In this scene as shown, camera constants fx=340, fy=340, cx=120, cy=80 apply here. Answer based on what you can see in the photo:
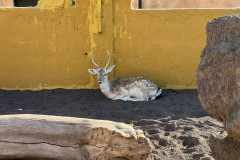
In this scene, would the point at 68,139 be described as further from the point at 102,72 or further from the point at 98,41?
the point at 98,41

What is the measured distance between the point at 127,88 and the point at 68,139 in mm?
3872

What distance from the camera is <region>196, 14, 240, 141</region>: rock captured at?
6.97ft

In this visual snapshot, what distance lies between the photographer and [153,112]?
18.4ft

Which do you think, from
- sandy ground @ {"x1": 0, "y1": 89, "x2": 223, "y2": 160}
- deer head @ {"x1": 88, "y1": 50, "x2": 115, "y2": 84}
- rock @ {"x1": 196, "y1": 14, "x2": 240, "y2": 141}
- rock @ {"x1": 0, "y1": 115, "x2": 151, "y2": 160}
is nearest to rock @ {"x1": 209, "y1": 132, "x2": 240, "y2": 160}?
rock @ {"x1": 196, "y1": 14, "x2": 240, "y2": 141}

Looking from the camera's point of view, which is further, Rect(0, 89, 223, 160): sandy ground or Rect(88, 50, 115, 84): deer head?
Rect(88, 50, 115, 84): deer head

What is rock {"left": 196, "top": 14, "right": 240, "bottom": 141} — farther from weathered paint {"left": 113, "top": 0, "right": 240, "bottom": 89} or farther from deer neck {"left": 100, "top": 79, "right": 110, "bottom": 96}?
weathered paint {"left": 113, "top": 0, "right": 240, "bottom": 89}

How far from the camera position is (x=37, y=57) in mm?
7527

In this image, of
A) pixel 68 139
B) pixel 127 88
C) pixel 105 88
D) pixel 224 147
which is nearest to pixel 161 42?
pixel 127 88

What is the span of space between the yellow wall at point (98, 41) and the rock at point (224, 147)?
4.68m

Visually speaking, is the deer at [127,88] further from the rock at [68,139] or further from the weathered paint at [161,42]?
the rock at [68,139]

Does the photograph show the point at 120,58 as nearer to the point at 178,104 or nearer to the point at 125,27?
the point at 125,27

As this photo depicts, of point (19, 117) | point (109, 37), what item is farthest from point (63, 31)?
point (19, 117)

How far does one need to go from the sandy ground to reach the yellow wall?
45 cm

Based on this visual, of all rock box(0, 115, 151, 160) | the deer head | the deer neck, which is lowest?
the deer neck
